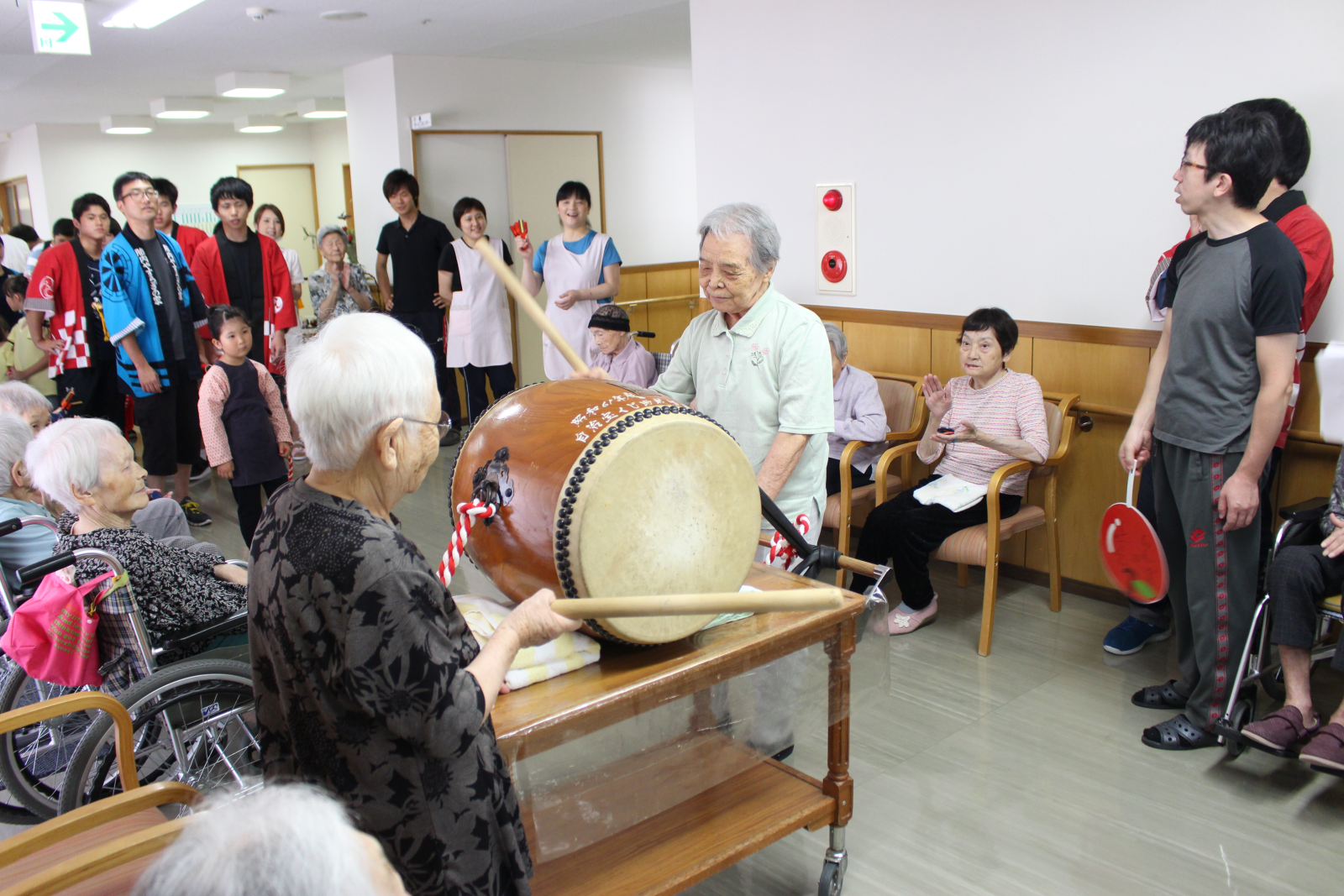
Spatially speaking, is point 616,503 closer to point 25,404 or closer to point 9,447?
point 9,447

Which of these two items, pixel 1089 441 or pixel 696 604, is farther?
pixel 1089 441

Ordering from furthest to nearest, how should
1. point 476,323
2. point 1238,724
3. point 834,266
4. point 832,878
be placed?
point 476,323 < point 834,266 < point 1238,724 < point 832,878

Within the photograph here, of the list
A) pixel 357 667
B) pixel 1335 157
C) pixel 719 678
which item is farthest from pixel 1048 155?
pixel 357 667

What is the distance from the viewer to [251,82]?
25.9 ft

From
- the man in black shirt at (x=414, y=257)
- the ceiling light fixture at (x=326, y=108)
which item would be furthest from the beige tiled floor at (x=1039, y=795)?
the ceiling light fixture at (x=326, y=108)

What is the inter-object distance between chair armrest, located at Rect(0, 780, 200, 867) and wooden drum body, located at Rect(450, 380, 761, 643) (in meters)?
0.57

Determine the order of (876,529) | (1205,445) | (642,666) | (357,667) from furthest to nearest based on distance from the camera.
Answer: (876,529) < (1205,445) < (642,666) < (357,667)

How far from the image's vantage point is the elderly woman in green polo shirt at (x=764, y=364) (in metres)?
2.19

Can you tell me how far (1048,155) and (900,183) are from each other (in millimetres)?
611

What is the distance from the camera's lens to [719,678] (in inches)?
64.0

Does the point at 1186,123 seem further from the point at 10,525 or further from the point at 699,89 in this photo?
the point at 10,525

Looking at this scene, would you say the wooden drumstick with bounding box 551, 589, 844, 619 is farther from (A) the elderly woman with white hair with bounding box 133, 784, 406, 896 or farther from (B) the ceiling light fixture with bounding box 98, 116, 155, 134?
(B) the ceiling light fixture with bounding box 98, 116, 155, 134

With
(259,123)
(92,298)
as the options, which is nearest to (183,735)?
(92,298)

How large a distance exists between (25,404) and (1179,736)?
372cm
